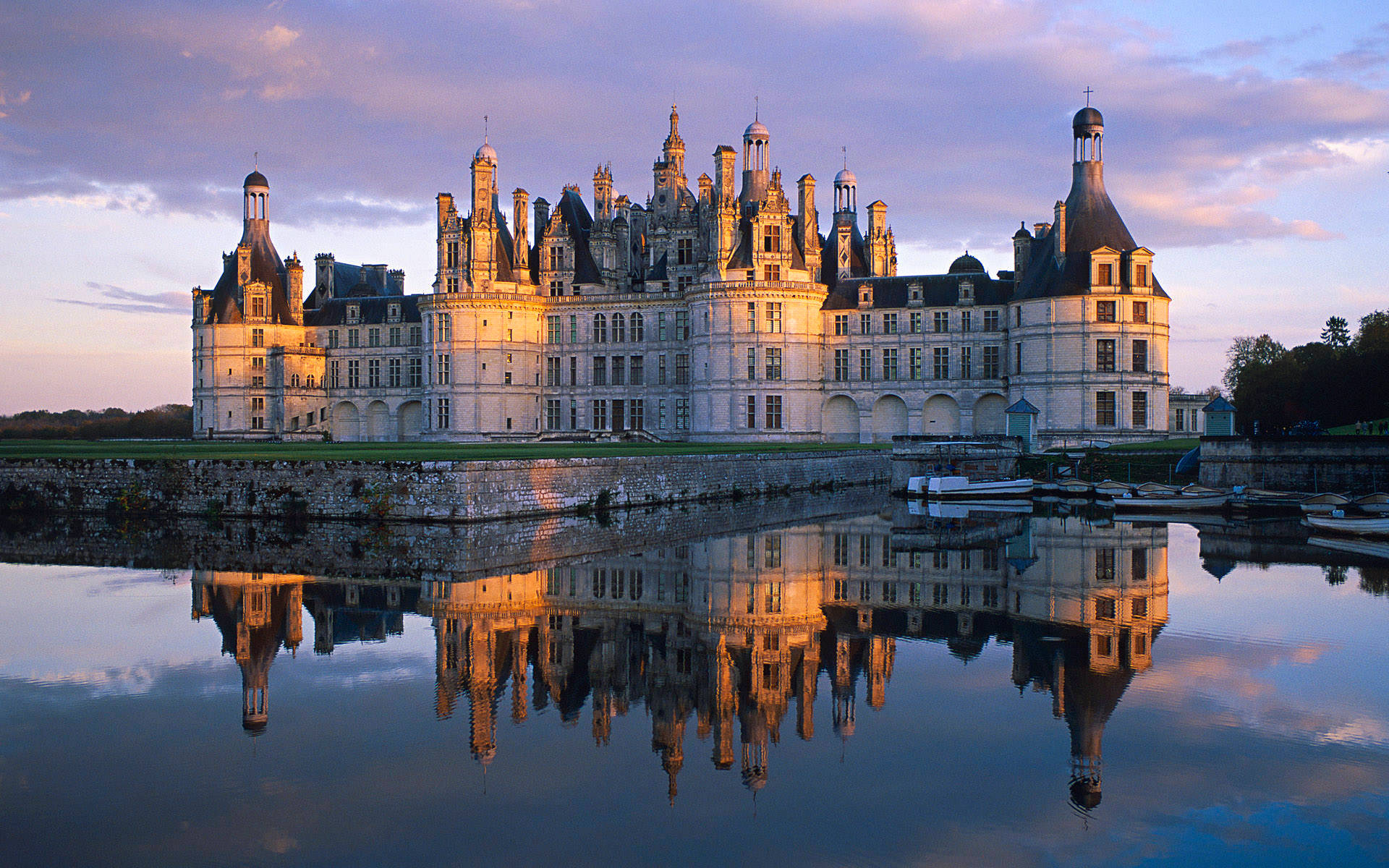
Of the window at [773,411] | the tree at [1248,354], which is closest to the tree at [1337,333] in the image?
the tree at [1248,354]

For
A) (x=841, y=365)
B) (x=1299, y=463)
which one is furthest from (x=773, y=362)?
(x=1299, y=463)

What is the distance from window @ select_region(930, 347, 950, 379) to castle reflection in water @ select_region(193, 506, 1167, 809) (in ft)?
104

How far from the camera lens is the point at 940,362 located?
187 feet

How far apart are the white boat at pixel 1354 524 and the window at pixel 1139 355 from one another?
21.8 metres

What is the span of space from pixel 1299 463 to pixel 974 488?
436 inches

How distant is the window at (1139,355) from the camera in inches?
Answer: 2026

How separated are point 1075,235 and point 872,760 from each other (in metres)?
47.2

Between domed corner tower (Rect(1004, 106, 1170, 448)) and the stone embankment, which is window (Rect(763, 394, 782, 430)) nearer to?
domed corner tower (Rect(1004, 106, 1170, 448))

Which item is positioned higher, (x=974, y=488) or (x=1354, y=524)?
(x=974, y=488)

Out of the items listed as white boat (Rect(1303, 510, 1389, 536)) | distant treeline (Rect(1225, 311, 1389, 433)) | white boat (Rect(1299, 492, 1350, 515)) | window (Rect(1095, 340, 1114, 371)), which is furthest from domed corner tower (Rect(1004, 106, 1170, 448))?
white boat (Rect(1303, 510, 1389, 536))

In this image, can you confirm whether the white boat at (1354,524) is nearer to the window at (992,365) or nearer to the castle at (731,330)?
the castle at (731,330)

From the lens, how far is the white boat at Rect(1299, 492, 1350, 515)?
33.1m

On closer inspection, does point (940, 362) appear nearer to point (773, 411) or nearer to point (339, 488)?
point (773, 411)

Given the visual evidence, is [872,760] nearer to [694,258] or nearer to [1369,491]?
[1369,491]
